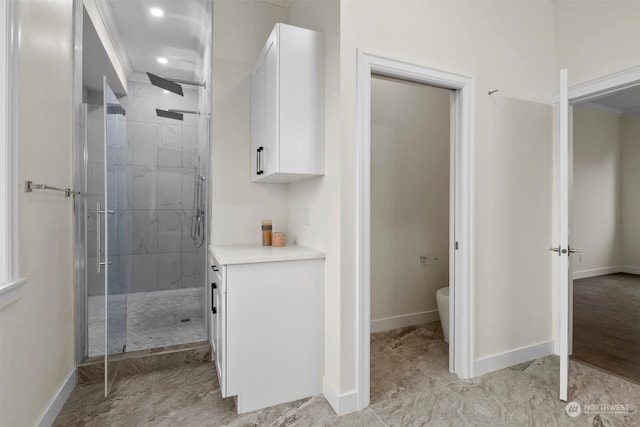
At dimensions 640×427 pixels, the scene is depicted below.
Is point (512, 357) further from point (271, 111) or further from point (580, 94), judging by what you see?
point (271, 111)

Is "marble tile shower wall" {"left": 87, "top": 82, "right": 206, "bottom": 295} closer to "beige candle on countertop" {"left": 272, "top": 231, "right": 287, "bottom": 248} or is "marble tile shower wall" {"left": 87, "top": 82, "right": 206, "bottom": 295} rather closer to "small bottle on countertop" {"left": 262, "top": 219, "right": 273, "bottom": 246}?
"small bottle on countertop" {"left": 262, "top": 219, "right": 273, "bottom": 246}

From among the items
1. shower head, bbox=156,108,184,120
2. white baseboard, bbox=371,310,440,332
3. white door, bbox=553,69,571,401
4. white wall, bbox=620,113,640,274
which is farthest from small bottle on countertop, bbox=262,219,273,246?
white wall, bbox=620,113,640,274

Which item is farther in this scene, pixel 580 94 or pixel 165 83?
pixel 165 83

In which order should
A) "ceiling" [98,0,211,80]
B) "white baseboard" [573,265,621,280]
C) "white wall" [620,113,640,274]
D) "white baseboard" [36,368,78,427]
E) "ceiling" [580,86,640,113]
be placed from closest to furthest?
"white baseboard" [36,368,78,427], "ceiling" [98,0,211,80], "ceiling" [580,86,640,113], "white baseboard" [573,265,621,280], "white wall" [620,113,640,274]

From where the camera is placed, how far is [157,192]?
433 centimetres

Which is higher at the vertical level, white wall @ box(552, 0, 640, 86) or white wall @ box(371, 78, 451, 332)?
white wall @ box(552, 0, 640, 86)

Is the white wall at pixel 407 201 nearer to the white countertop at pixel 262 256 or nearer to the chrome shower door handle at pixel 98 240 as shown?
the white countertop at pixel 262 256

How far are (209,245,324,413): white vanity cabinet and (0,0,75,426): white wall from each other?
907mm

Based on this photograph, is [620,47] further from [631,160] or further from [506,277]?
[631,160]

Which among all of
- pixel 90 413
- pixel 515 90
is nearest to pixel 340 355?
pixel 90 413

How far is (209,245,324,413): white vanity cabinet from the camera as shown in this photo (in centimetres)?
193

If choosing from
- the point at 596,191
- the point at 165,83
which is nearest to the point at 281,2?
the point at 165,83

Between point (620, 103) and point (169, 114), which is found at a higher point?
point (620, 103)

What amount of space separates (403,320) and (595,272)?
4.61 meters
